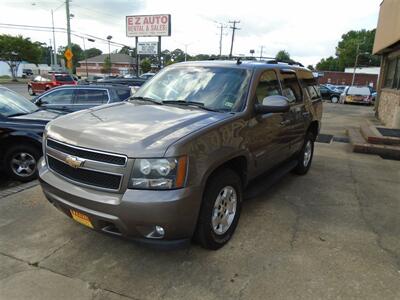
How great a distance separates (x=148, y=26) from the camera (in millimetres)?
38562

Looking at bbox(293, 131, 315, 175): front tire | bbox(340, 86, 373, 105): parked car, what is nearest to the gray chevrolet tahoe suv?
bbox(293, 131, 315, 175): front tire

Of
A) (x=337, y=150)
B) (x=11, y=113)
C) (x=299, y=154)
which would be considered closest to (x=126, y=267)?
(x=299, y=154)

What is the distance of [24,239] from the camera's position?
3684 millimetres

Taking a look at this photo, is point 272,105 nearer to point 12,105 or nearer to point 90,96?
point 12,105

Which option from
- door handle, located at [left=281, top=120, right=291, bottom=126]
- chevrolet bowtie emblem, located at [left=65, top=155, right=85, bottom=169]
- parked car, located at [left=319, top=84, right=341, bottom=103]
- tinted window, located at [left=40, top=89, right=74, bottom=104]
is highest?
door handle, located at [left=281, top=120, right=291, bottom=126]

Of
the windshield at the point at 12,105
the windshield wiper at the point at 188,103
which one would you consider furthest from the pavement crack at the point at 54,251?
the windshield at the point at 12,105

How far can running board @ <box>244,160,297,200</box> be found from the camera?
408 cm

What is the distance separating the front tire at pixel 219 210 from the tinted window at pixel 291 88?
1.91 m

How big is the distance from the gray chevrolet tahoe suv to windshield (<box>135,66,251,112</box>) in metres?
0.01

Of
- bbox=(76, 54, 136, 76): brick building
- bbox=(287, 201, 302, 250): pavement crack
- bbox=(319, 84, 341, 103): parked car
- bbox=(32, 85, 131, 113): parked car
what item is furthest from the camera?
bbox=(76, 54, 136, 76): brick building

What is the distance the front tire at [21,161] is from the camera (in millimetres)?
5625

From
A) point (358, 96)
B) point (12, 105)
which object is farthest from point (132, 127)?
point (358, 96)

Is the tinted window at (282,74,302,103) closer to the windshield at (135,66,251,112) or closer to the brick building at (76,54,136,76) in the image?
the windshield at (135,66,251,112)

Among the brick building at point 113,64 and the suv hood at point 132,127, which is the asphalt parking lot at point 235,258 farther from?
the brick building at point 113,64
